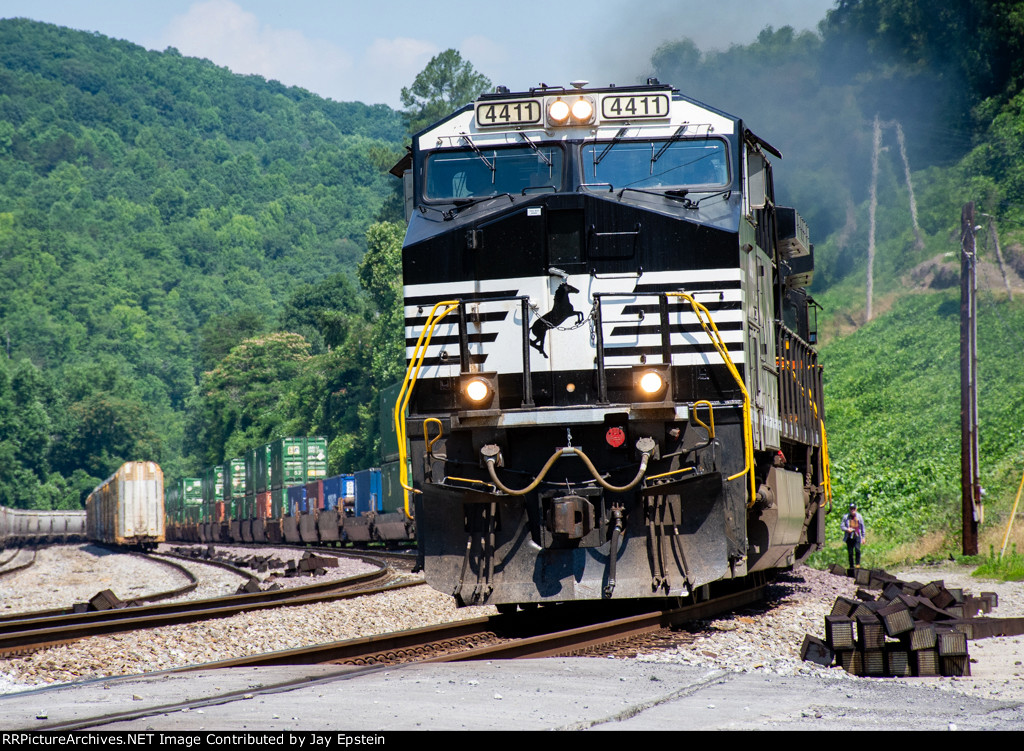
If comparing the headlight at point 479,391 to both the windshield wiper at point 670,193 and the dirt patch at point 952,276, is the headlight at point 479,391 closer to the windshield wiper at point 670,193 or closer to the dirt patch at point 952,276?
the windshield wiper at point 670,193

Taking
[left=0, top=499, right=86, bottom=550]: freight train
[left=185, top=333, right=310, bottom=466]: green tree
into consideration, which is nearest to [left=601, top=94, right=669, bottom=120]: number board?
[left=0, top=499, right=86, bottom=550]: freight train

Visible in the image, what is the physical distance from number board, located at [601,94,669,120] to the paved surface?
170 inches

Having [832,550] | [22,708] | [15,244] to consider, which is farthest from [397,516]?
[15,244]

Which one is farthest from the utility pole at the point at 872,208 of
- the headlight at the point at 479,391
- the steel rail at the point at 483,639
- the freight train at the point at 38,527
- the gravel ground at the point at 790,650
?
the headlight at the point at 479,391

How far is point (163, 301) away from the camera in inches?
5837

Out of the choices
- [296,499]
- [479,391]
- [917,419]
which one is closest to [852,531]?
[479,391]

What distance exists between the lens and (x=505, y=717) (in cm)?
506

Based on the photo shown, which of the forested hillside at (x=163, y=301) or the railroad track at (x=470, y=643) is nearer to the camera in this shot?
the railroad track at (x=470, y=643)

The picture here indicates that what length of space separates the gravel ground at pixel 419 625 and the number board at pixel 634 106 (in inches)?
163

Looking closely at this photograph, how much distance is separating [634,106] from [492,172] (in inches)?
49.9

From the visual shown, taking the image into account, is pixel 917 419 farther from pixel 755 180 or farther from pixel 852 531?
pixel 755 180

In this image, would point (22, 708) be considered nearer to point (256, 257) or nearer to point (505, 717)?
point (505, 717)

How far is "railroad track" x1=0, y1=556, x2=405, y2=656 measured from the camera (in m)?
9.38

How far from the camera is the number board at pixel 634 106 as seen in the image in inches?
351
